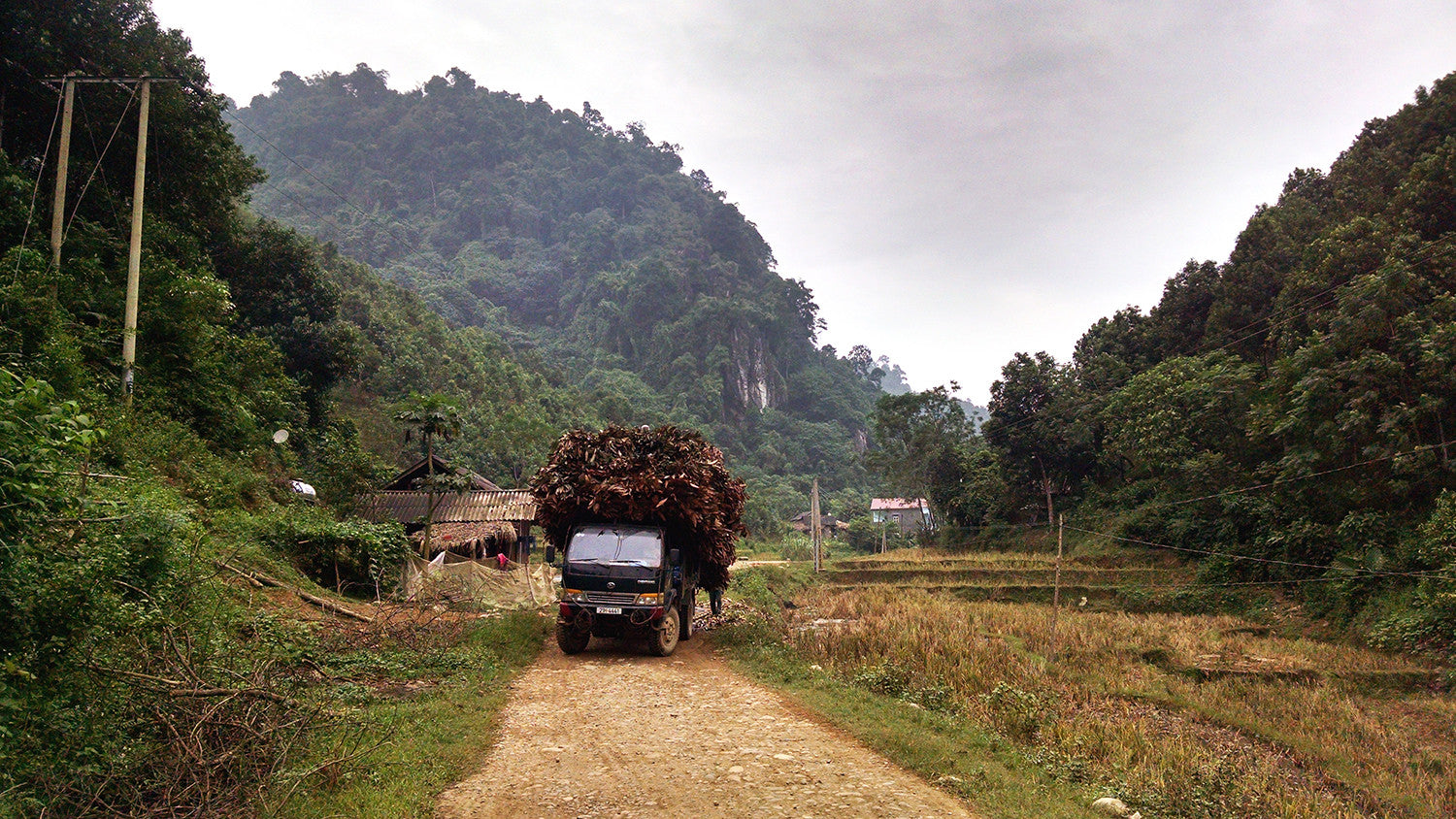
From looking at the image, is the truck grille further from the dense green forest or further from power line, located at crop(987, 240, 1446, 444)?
power line, located at crop(987, 240, 1446, 444)

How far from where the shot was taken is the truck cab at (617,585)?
13.0 m

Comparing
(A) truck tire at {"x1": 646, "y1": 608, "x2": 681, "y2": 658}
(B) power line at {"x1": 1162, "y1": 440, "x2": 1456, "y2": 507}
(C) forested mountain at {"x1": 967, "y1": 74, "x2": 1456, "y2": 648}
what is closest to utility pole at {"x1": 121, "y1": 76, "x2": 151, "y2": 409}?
(A) truck tire at {"x1": 646, "y1": 608, "x2": 681, "y2": 658}

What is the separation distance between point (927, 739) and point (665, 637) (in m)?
6.27

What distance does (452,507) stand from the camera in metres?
29.2

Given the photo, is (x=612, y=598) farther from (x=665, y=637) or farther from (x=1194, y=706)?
(x=1194, y=706)

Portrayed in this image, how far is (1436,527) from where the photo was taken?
Answer: 18.8 metres

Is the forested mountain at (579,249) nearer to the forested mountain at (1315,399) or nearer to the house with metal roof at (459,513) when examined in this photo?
the house with metal roof at (459,513)

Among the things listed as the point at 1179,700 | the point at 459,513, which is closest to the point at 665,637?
the point at 1179,700

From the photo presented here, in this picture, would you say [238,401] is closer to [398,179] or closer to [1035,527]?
[1035,527]

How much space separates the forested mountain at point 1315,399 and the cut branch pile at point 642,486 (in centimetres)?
1716

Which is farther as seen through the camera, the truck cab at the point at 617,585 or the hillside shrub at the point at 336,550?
the hillside shrub at the point at 336,550

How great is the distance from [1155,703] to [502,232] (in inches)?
5178

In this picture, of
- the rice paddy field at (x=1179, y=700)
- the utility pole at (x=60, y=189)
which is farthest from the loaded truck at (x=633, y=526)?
the utility pole at (x=60, y=189)

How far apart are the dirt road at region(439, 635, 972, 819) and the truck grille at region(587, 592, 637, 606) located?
70.4 inches
